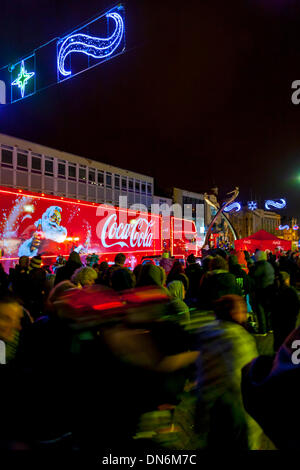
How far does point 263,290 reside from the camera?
7227mm

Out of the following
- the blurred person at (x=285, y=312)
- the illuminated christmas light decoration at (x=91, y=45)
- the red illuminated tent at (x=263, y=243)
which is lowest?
the blurred person at (x=285, y=312)

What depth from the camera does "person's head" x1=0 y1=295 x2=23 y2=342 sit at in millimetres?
2586

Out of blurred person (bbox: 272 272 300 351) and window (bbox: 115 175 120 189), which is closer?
blurred person (bbox: 272 272 300 351)

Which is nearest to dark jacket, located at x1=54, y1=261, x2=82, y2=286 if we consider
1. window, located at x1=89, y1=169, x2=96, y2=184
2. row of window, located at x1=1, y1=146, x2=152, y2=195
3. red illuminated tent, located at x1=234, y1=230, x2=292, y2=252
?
red illuminated tent, located at x1=234, y1=230, x2=292, y2=252

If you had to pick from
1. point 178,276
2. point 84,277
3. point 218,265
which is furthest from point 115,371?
point 178,276

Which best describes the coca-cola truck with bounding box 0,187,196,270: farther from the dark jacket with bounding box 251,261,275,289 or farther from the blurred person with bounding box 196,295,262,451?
the blurred person with bounding box 196,295,262,451

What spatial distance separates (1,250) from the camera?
33.2 feet

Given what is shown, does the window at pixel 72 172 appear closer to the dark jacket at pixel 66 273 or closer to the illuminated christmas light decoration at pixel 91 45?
the illuminated christmas light decoration at pixel 91 45

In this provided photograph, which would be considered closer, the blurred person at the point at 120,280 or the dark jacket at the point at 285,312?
the dark jacket at the point at 285,312

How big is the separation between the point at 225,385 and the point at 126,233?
49.3ft

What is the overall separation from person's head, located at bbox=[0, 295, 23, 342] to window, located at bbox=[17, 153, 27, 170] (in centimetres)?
2606

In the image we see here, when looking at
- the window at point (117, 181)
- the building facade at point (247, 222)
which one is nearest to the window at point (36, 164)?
the window at point (117, 181)

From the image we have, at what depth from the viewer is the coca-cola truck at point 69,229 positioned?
10529mm
